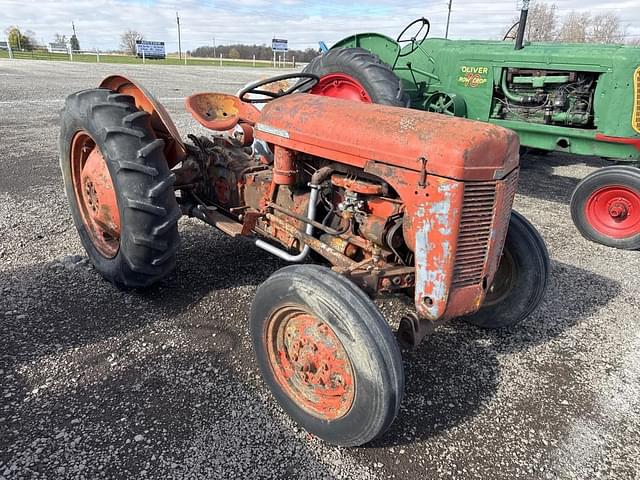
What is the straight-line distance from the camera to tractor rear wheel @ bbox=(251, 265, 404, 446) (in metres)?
1.85

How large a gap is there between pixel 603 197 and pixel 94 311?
15.0ft

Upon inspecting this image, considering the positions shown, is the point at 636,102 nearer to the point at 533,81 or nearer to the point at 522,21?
the point at 533,81

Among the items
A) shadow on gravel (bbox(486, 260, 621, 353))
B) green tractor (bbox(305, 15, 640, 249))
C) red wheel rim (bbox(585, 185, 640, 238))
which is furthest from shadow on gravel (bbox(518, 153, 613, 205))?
shadow on gravel (bbox(486, 260, 621, 353))

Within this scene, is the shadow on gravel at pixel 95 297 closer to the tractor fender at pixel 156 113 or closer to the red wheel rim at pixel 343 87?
the tractor fender at pixel 156 113

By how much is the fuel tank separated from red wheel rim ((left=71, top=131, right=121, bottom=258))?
1.16 m

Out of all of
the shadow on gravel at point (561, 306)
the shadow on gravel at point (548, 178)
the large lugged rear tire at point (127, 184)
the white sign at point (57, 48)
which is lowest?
the shadow on gravel at point (561, 306)

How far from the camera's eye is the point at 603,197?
465 cm

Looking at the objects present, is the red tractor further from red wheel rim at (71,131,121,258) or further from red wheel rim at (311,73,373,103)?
red wheel rim at (311,73,373,103)

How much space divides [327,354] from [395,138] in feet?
3.28

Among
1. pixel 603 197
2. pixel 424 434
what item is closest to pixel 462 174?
pixel 424 434

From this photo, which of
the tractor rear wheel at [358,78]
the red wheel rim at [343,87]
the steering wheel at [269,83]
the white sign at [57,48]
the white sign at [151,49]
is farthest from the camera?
the white sign at [57,48]

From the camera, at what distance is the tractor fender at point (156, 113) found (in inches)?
122

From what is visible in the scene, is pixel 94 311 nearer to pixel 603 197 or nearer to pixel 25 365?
pixel 25 365

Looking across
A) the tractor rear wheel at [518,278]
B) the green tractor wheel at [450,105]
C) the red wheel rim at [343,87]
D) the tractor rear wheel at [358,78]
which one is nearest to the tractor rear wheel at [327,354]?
the tractor rear wheel at [518,278]
